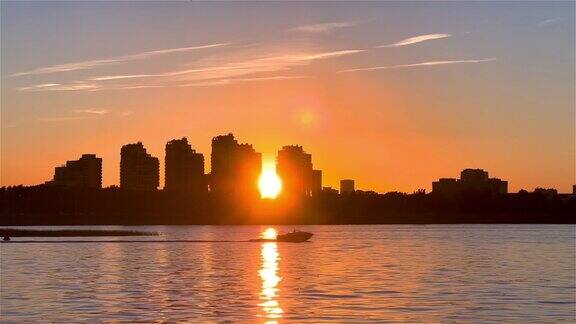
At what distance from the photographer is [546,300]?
76.1m

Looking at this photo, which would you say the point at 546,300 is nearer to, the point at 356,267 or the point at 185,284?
the point at 185,284

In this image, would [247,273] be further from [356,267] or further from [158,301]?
[158,301]

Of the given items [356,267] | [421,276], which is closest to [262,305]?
[421,276]

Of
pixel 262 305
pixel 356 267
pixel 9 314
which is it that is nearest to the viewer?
pixel 9 314

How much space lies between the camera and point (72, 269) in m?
121

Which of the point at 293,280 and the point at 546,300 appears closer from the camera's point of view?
the point at 546,300

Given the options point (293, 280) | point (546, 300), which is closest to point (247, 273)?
point (293, 280)

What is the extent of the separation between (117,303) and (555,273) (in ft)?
189

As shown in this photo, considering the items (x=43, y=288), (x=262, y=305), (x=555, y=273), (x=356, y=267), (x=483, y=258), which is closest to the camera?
(x=262, y=305)

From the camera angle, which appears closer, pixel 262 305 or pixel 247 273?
pixel 262 305

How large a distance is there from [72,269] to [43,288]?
3301cm

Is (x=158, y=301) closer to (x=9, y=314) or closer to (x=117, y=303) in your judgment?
(x=117, y=303)

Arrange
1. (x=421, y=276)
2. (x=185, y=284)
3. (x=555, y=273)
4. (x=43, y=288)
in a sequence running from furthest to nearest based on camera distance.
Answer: (x=555, y=273) < (x=421, y=276) < (x=185, y=284) < (x=43, y=288)

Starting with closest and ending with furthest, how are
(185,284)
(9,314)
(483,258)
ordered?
1. (9,314)
2. (185,284)
3. (483,258)
